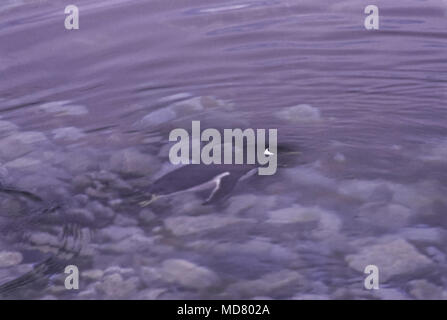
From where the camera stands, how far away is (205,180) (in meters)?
2.42

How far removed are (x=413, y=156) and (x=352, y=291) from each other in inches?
29.9

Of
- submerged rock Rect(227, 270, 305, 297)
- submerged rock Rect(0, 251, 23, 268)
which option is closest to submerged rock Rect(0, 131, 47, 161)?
submerged rock Rect(0, 251, 23, 268)

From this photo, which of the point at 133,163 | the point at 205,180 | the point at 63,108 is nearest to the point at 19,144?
the point at 63,108

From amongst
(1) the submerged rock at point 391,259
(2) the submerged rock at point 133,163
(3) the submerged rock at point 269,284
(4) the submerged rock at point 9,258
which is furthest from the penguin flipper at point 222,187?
(4) the submerged rock at point 9,258

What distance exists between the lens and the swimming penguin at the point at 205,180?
239cm

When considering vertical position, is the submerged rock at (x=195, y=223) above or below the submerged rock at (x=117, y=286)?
above

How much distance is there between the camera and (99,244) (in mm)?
2182

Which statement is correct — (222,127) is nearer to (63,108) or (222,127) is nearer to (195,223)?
(195,223)

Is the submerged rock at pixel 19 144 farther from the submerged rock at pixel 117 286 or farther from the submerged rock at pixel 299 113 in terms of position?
the submerged rock at pixel 299 113

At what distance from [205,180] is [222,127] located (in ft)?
1.23

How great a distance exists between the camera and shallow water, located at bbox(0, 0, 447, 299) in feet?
6.75

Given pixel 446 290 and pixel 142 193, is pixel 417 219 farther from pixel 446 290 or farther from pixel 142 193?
pixel 142 193

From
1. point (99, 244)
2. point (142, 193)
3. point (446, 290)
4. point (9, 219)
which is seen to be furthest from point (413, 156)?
point (9, 219)
